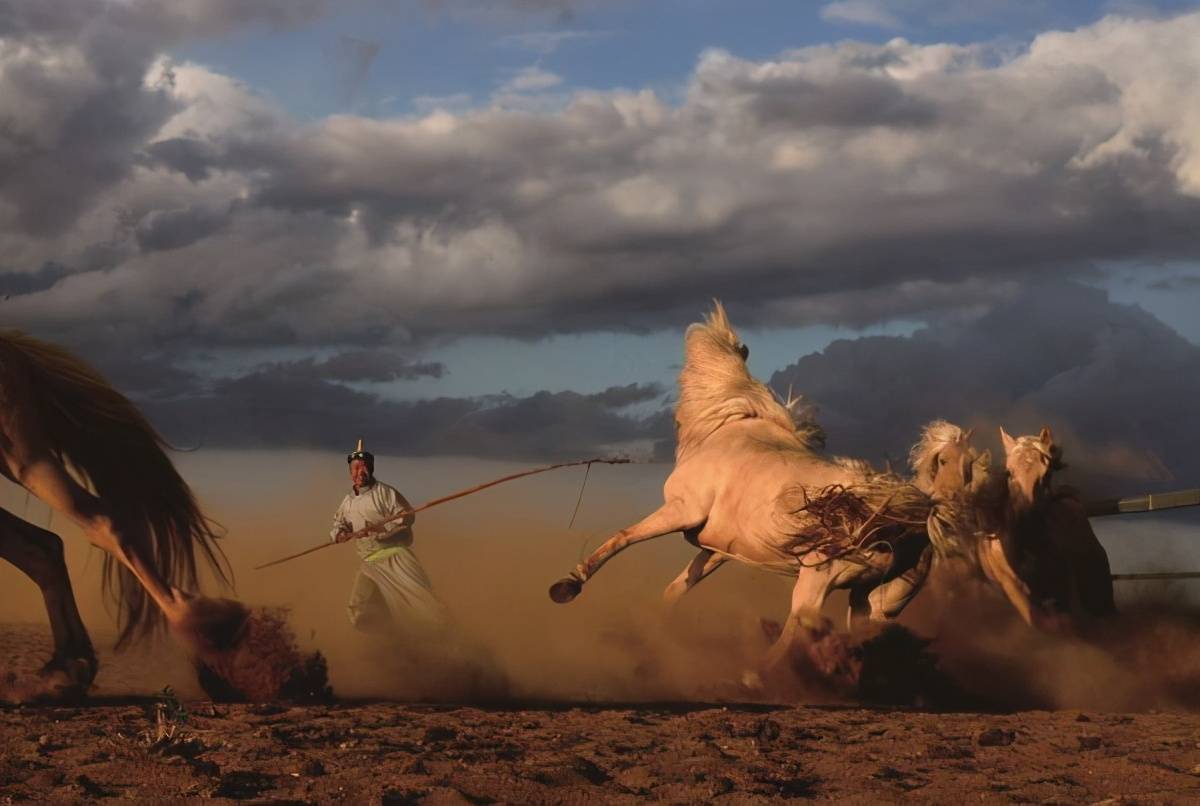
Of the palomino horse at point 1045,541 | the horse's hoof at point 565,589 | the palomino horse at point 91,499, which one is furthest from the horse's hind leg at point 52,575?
the palomino horse at point 1045,541

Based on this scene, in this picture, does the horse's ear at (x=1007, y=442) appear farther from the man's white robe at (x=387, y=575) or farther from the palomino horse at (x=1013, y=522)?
the man's white robe at (x=387, y=575)

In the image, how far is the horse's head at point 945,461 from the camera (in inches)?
387

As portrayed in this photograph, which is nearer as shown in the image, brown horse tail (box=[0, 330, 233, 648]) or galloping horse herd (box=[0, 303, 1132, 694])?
galloping horse herd (box=[0, 303, 1132, 694])

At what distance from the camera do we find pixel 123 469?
883 centimetres

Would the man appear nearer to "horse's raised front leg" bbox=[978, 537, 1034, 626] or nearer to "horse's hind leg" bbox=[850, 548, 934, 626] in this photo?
"horse's hind leg" bbox=[850, 548, 934, 626]

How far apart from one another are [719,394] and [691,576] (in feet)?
4.99

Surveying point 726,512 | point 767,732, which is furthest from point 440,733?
point 726,512

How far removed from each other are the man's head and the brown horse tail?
1.39 m

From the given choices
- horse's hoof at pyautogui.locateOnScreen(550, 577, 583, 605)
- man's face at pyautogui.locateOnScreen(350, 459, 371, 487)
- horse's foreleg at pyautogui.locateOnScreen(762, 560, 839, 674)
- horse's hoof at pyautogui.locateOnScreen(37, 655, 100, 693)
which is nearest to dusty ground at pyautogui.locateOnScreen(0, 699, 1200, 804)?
horse's hoof at pyautogui.locateOnScreen(37, 655, 100, 693)

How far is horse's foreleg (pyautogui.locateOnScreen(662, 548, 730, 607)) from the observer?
442 inches

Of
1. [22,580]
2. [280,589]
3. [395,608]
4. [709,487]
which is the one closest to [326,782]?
[395,608]

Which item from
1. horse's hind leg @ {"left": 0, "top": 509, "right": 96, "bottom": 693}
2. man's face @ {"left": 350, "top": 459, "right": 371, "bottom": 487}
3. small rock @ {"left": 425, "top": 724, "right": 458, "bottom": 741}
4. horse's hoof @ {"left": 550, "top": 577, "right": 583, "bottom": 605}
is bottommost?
small rock @ {"left": 425, "top": 724, "right": 458, "bottom": 741}

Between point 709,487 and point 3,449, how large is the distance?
507 centimetres

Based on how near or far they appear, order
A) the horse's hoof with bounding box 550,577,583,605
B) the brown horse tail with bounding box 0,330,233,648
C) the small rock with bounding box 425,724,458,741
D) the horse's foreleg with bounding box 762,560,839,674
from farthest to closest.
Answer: the horse's hoof with bounding box 550,577,583,605
the horse's foreleg with bounding box 762,560,839,674
the brown horse tail with bounding box 0,330,233,648
the small rock with bounding box 425,724,458,741
